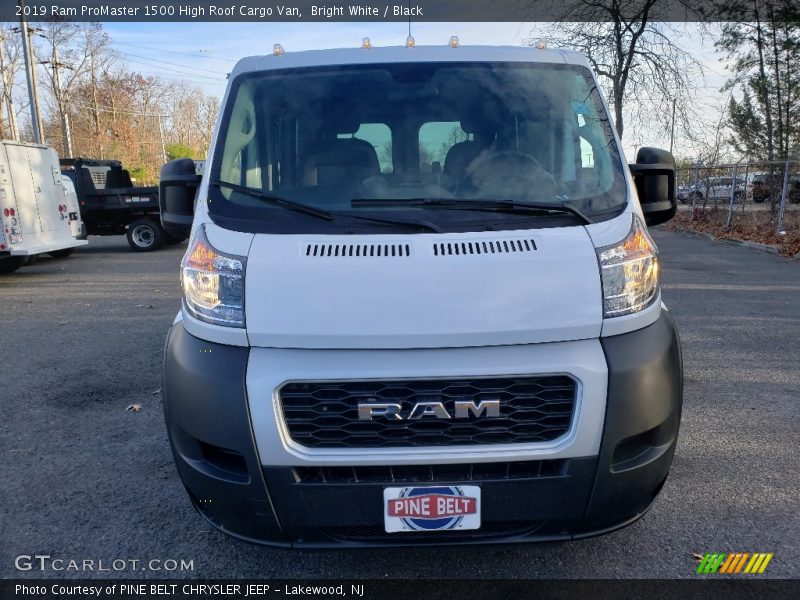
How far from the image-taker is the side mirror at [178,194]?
341 cm

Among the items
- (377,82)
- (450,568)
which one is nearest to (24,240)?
(377,82)

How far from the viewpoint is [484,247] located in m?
2.54

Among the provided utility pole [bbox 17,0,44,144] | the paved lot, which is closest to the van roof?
the paved lot

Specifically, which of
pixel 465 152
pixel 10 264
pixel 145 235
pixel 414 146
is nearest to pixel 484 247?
pixel 465 152

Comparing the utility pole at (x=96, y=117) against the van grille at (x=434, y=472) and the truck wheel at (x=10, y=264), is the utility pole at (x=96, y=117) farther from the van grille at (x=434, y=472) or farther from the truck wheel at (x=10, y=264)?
the van grille at (x=434, y=472)

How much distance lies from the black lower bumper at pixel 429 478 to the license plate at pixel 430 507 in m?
0.03

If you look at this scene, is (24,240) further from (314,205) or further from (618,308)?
(618,308)

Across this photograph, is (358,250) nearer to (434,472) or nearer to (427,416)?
(427,416)

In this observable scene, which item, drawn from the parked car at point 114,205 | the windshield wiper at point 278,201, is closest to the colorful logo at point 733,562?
the windshield wiper at point 278,201

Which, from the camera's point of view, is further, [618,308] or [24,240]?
[24,240]

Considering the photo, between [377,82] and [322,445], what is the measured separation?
74.1 inches

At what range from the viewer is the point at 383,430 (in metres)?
2.34

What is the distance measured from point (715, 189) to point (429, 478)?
21354 millimetres

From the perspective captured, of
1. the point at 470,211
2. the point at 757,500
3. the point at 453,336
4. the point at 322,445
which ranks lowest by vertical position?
the point at 757,500
